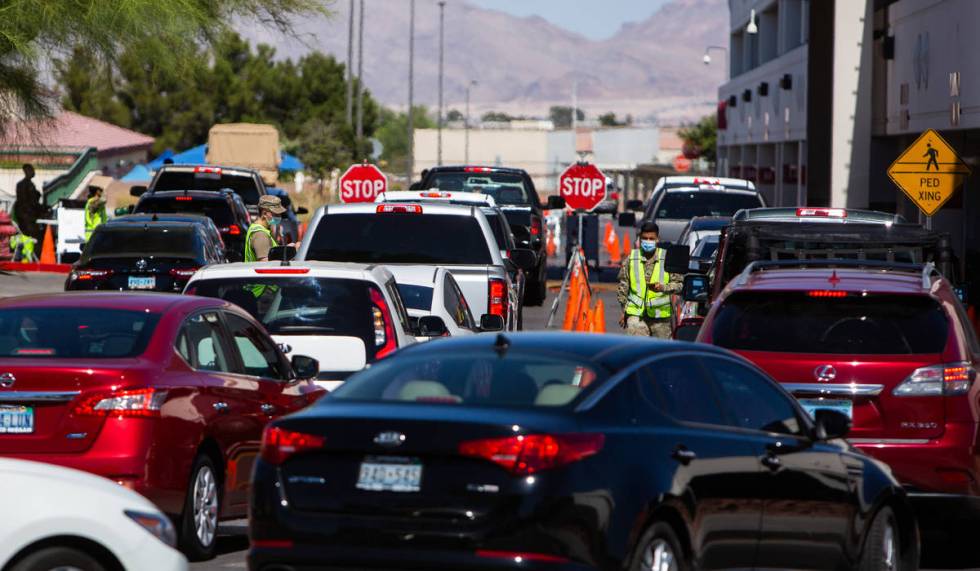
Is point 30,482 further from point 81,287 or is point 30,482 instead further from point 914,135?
point 914,135

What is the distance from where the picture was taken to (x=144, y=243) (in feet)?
70.4

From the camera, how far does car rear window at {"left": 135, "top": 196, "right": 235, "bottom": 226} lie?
27.2 metres

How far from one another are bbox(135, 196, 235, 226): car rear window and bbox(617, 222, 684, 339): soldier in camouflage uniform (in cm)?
992

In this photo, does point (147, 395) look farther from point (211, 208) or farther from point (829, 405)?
point (211, 208)

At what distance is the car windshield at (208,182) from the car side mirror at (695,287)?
17139mm

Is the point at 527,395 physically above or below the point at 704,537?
above

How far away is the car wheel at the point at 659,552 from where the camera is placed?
7219 mm

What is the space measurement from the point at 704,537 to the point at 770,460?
2.42 ft

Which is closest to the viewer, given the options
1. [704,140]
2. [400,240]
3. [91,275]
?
[400,240]

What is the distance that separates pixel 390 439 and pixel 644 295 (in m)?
12.1

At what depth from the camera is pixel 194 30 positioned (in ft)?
81.6

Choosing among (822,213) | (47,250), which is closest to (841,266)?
(822,213)

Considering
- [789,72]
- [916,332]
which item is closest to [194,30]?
[916,332]

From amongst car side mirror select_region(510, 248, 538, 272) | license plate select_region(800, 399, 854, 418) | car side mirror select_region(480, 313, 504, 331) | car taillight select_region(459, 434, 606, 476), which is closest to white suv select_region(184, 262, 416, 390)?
car side mirror select_region(480, 313, 504, 331)
